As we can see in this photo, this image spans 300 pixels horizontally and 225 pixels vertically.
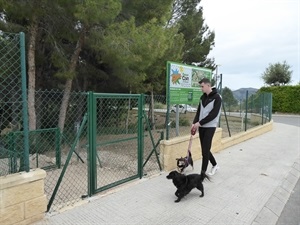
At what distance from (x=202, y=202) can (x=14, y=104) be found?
4372 mm

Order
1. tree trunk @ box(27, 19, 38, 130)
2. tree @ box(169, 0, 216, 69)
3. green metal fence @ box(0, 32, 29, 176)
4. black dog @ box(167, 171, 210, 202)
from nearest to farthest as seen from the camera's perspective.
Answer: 1. green metal fence @ box(0, 32, 29, 176)
2. black dog @ box(167, 171, 210, 202)
3. tree trunk @ box(27, 19, 38, 130)
4. tree @ box(169, 0, 216, 69)

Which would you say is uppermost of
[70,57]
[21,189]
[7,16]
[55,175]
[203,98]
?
[7,16]

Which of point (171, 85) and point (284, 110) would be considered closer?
point (171, 85)

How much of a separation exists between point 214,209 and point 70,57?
693cm

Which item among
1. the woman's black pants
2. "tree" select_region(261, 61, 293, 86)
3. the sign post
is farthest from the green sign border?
"tree" select_region(261, 61, 293, 86)

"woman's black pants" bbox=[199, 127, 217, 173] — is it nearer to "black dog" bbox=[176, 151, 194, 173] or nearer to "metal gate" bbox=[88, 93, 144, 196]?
"black dog" bbox=[176, 151, 194, 173]

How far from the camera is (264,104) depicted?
13.2m

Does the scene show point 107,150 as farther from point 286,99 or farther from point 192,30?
point 286,99

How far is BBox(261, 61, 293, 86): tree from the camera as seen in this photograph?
30250 millimetres

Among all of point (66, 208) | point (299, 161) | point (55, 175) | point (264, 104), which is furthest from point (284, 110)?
point (66, 208)

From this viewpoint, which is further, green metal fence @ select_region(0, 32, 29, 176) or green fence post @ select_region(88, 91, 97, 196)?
green fence post @ select_region(88, 91, 97, 196)

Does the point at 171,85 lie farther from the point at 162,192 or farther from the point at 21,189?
the point at 21,189

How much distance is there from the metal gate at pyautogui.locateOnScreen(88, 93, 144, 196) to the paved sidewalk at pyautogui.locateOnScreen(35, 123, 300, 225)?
0.44 m

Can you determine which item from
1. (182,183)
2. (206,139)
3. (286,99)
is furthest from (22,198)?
(286,99)
